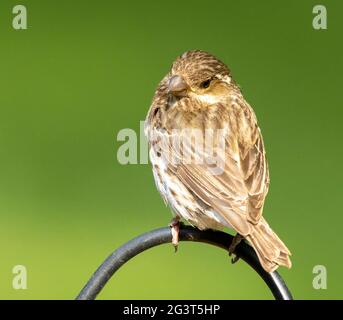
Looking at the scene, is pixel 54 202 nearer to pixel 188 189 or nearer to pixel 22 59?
pixel 22 59

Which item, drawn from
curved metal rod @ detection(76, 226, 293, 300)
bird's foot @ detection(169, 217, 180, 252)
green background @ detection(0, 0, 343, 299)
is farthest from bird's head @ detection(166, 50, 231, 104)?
green background @ detection(0, 0, 343, 299)

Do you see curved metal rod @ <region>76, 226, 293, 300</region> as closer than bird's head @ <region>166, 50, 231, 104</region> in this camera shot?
Yes

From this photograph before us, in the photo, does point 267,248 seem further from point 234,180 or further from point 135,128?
point 135,128

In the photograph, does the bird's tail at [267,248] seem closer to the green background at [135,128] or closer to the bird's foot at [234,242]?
the bird's foot at [234,242]

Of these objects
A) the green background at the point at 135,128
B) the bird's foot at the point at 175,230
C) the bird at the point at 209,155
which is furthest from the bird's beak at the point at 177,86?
the green background at the point at 135,128

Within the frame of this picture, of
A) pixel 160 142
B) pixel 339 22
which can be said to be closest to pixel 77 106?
pixel 339 22

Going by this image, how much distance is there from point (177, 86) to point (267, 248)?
2.85 feet

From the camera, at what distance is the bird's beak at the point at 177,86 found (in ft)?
19.1

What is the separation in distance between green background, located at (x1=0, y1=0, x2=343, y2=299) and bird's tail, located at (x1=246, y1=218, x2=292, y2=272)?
6.17ft

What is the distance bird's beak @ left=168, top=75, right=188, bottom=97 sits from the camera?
229 inches

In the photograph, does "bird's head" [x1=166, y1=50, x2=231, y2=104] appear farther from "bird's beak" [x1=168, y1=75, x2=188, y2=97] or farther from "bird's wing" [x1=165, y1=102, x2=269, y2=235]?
"bird's wing" [x1=165, y1=102, x2=269, y2=235]

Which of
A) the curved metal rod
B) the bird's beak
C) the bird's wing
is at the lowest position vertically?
the curved metal rod

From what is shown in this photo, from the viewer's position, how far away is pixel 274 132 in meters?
8.57
